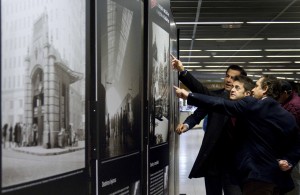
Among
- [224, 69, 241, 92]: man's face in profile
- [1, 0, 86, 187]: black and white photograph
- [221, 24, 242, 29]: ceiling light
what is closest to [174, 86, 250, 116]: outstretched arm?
[224, 69, 241, 92]: man's face in profile

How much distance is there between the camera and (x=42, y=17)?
1482 mm

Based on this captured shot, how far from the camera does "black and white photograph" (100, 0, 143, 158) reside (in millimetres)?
2010

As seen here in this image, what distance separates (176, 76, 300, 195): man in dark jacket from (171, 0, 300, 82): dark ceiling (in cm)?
569

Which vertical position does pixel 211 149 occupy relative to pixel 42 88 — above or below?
below

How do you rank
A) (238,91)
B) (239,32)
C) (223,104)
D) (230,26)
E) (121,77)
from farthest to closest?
(239,32)
(230,26)
(238,91)
(223,104)
(121,77)

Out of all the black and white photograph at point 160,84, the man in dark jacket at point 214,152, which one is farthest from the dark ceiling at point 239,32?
the black and white photograph at point 160,84

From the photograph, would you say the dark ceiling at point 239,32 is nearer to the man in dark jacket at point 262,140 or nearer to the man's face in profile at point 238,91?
the man's face in profile at point 238,91

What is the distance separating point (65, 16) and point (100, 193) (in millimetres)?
789

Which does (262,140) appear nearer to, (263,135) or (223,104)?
(263,135)

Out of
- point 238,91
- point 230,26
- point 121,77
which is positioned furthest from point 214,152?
point 230,26

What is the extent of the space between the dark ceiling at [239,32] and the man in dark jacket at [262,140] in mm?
5694

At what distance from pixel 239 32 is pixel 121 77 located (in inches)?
426

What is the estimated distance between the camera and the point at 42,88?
1.49m

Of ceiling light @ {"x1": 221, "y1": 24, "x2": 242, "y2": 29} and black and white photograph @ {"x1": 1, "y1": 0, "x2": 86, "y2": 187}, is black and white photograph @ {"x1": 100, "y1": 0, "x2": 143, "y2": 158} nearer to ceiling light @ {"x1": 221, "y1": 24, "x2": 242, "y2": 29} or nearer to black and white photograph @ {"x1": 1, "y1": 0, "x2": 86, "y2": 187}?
black and white photograph @ {"x1": 1, "y1": 0, "x2": 86, "y2": 187}
